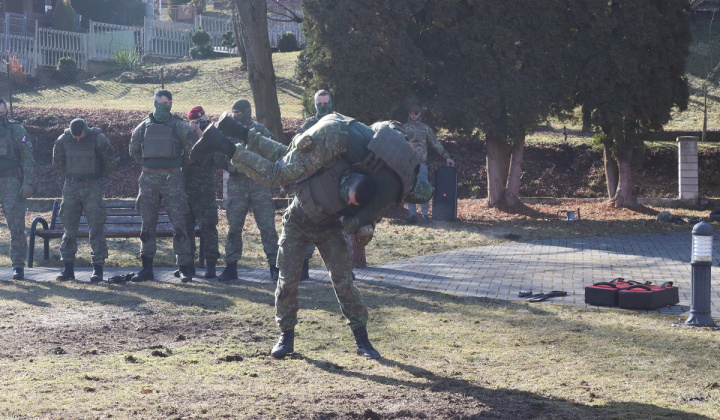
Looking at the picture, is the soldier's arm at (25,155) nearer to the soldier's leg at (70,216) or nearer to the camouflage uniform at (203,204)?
the soldier's leg at (70,216)

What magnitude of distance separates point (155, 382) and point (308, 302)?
3.34 m

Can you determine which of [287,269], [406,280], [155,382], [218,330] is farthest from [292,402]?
[406,280]

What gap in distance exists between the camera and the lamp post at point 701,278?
7.39 meters

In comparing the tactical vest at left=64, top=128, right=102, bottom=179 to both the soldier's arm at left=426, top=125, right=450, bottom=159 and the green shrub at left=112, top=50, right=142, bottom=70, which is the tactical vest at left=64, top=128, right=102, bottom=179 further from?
A: the green shrub at left=112, top=50, right=142, bottom=70

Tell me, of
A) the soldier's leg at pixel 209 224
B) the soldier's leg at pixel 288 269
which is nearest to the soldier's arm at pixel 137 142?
the soldier's leg at pixel 209 224

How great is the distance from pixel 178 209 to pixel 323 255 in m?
4.24

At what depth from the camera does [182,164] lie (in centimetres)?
1002

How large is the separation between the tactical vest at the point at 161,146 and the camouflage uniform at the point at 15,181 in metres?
→ 1.82

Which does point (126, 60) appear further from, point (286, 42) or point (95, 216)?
point (95, 216)

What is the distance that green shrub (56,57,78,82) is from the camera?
3056cm

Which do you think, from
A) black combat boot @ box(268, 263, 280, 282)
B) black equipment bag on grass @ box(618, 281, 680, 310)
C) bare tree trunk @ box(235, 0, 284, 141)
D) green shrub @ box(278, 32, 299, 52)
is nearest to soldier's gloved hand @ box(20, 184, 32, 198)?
black combat boot @ box(268, 263, 280, 282)

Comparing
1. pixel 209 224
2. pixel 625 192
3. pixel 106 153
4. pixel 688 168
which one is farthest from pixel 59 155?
pixel 688 168

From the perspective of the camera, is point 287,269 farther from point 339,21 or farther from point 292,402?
point 339,21

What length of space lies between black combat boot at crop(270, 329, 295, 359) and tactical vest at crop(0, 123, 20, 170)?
231 inches
